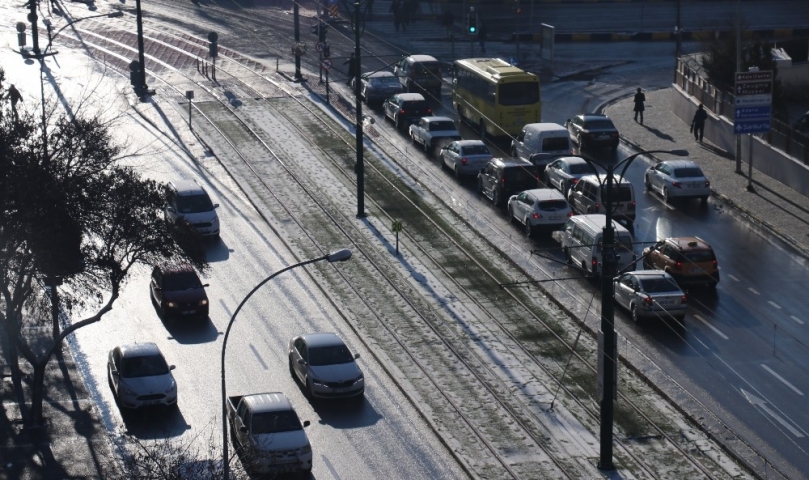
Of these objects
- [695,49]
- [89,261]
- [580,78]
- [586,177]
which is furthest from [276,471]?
[695,49]

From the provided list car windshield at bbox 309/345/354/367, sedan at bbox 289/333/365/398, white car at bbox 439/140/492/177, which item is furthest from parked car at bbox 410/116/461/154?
car windshield at bbox 309/345/354/367

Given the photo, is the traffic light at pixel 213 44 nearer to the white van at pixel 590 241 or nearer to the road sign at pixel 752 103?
the road sign at pixel 752 103

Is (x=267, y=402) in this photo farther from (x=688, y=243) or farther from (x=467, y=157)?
(x=467, y=157)

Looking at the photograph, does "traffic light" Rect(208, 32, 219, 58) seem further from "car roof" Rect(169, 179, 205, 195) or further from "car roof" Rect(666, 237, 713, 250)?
"car roof" Rect(666, 237, 713, 250)

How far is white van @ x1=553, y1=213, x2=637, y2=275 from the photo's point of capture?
133 feet

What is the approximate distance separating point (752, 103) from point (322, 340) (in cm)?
2279

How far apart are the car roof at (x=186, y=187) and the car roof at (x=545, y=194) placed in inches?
452

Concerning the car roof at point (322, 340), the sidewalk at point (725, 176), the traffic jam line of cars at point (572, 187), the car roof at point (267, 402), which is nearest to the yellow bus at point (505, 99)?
the traffic jam line of cars at point (572, 187)

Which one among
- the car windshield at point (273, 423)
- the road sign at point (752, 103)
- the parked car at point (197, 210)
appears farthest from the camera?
the road sign at point (752, 103)

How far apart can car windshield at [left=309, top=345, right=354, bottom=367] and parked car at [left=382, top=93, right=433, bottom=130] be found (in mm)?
25805

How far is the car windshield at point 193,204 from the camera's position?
45.7 m

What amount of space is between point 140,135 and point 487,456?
31.5m

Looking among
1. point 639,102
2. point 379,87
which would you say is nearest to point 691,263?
point 639,102

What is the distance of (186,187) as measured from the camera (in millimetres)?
46719
